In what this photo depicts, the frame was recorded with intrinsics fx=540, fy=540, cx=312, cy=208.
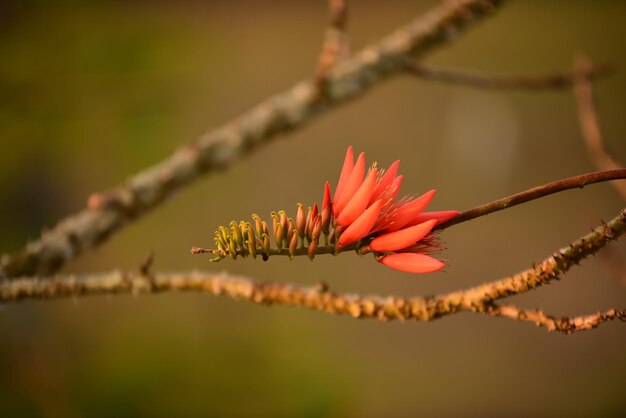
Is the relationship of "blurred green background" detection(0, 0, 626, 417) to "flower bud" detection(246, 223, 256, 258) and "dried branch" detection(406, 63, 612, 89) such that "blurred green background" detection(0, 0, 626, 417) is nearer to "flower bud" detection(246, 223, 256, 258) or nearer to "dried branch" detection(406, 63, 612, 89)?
"dried branch" detection(406, 63, 612, 89)

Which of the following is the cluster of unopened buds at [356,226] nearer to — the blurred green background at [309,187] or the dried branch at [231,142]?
the dried branch at [231,142]

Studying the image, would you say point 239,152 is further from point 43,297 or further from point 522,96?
point 522,96

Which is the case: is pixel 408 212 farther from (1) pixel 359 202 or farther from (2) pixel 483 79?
(2) pixel 483 79

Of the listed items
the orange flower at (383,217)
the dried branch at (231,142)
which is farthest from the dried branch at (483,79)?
the orange flower at (383,217)

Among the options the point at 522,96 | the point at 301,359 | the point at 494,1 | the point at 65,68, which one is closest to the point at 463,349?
the point at 301,359

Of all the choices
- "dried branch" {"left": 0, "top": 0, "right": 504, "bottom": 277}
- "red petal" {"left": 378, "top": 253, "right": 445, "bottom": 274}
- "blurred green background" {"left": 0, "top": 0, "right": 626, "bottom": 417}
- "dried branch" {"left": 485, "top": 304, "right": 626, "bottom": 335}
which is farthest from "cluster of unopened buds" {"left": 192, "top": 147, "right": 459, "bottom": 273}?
"blurred green background" {"left": 0, "top": 0, "right": 626, "bottom": 417}

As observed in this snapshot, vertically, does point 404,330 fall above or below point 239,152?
below

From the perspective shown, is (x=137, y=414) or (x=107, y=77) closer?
(x=137, y=414)
